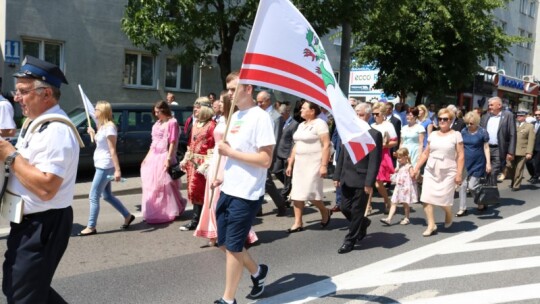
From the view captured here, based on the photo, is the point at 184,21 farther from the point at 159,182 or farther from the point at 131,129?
the point at 159,182

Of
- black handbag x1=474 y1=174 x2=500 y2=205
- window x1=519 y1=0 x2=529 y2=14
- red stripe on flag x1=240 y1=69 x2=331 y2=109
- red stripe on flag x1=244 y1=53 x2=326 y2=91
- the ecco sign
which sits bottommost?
black handbag x1=474 y1=174 x2=500 y2=205

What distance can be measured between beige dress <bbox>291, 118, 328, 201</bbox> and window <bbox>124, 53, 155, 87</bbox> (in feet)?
42.6

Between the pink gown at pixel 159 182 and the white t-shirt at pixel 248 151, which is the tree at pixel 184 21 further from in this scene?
the white t-shirt at pixel 248 151

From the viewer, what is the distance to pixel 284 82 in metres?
4.43

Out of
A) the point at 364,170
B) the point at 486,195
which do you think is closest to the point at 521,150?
the point at 486,195

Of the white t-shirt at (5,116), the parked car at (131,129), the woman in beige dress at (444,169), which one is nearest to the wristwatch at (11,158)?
the white t-shirt at (5,116)

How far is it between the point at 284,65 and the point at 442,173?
4021 mm

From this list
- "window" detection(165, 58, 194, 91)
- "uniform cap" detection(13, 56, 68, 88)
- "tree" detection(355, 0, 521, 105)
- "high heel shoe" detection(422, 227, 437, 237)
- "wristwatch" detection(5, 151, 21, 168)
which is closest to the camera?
"wristwatch" detection(5, 151, 21, 168)

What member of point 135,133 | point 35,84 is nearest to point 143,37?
point 135,133

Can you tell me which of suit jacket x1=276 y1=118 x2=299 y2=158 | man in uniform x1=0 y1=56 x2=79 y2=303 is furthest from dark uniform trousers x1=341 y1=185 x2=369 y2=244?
man in uniform x1=0 y1=56 x2=79 y2=303

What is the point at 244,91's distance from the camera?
4.37m

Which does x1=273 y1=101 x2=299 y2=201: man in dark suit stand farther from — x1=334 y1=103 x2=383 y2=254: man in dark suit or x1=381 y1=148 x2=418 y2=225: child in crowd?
x1=334 y1=103 x2=383 y2=254: man in dark suit

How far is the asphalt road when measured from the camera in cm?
489

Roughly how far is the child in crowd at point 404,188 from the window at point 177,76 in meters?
13.1
